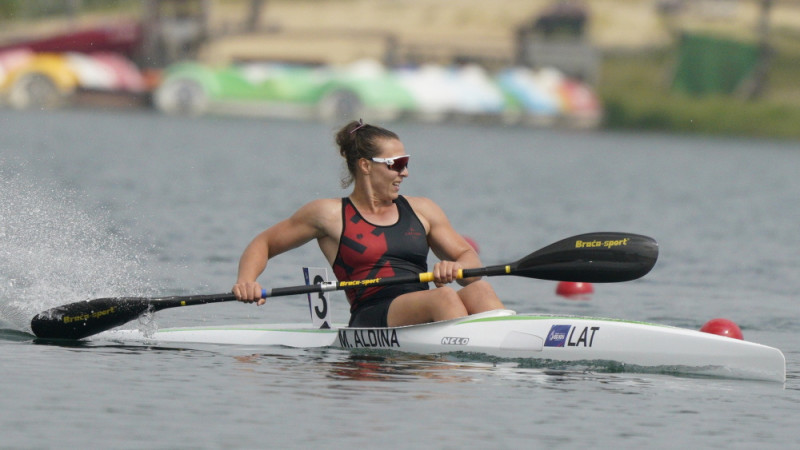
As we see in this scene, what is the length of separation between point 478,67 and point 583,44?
31.8ft

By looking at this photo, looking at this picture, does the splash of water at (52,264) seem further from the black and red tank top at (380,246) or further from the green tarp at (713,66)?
the green tarp at (713,66)

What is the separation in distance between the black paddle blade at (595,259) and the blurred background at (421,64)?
242 ft

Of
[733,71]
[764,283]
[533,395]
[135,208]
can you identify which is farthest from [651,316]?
[733,71]

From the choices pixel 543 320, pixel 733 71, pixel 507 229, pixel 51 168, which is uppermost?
pixel 733 71

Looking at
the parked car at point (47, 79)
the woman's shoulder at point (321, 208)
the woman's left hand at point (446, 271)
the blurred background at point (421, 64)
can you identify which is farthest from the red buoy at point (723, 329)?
the parked car at point (47, 79)

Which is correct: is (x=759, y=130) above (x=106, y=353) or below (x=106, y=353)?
above

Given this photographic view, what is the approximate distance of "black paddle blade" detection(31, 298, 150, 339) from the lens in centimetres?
1272

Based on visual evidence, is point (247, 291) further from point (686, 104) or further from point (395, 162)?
point (686, 104)

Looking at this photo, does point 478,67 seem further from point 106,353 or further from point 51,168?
point 106,353

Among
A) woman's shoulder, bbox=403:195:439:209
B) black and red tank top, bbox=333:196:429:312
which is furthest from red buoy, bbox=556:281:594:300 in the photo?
black and red tank top, bbox=333:196:429:312

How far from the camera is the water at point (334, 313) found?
928 centimetres

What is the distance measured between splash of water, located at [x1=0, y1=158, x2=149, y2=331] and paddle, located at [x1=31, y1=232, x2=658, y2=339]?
647 mm

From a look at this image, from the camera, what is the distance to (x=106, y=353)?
12.1 metres

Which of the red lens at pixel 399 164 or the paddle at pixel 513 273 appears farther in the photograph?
the paddle at pixel 513 273
